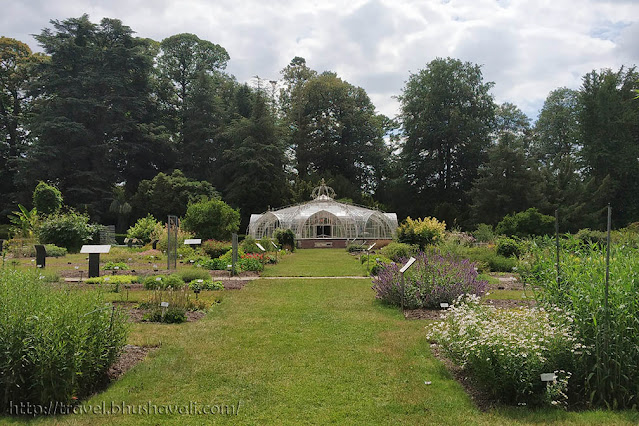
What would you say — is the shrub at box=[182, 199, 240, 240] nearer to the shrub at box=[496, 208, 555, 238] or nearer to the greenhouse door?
the greenhouse door

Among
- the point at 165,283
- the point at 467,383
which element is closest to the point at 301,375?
the point at 467,383

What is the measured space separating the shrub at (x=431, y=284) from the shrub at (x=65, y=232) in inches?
717

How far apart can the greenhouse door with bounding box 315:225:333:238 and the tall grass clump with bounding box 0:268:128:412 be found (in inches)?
1077

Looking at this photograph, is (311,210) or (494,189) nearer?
(311,210)

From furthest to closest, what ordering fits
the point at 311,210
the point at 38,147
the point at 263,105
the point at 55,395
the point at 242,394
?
the point at 263,105 → the point at 38,147 → the point at 311,210 → the point at 242,394 → the point at 55,395

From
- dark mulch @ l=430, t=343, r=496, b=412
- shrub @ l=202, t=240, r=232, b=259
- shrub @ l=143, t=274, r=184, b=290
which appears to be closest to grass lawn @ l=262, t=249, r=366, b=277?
shrub @ l=202, t=240, r=232, b=259

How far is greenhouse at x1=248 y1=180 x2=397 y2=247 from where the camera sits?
102ft

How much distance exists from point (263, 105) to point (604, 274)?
134 ft

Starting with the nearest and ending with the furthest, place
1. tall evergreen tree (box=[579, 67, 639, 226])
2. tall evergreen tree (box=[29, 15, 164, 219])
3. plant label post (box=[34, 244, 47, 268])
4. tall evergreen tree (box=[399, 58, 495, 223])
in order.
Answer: plant label post (box=[34, 244, 47, 268])
tall evergreen tree (box=[579, 67, 639, 226])
tall evergreen tree (box=[29, 15, 164, 219])
tall evergreen tree (box=[399, 58, 495, 223])

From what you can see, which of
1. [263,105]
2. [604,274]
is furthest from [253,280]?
[263,105]

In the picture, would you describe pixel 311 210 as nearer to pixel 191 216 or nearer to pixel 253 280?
pixel 191 216

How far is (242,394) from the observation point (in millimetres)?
4672

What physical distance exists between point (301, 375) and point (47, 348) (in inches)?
98.2

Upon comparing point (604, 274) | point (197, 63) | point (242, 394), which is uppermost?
point (197, 63)
